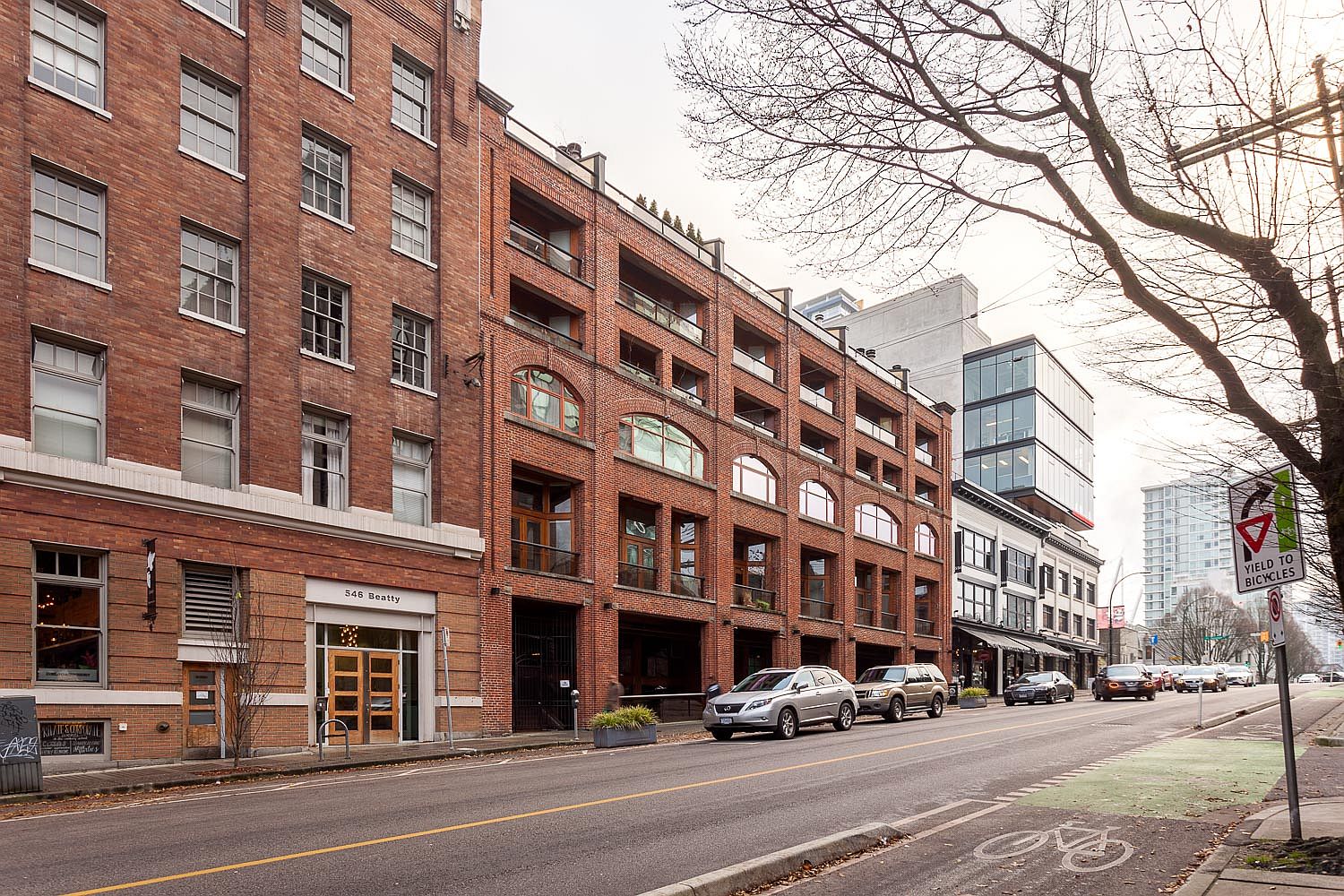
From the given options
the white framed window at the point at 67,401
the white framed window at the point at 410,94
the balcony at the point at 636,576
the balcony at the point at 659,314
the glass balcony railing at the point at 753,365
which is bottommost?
the balcony at the point at 636,576

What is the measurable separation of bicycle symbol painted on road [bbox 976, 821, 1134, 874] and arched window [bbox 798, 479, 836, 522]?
32.9 m

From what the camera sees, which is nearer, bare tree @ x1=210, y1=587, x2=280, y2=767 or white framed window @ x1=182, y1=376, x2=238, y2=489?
bare tree @ x1=210, y1=587, x2=280, y2=767

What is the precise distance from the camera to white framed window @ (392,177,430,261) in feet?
85.8

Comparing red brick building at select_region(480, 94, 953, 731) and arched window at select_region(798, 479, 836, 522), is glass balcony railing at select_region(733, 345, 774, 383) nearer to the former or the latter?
red brick building at select_region(480, 94, 953, 731)

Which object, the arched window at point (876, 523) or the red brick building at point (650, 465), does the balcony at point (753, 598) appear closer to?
the red brick building at point (650, 465)

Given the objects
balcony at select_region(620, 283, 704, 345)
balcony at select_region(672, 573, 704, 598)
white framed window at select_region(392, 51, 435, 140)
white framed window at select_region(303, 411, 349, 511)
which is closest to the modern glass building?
balcony at select_region(620, 283, 704, 345)

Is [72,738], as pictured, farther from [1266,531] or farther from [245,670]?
[1266,531]

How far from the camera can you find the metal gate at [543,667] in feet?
94.0

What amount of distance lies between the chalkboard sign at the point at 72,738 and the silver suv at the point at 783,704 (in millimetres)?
12094

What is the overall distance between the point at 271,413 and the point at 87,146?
5.79m

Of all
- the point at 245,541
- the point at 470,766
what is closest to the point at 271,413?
the point at 245,541

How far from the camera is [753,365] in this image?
41.6m

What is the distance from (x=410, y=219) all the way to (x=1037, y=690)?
31797 millimetres

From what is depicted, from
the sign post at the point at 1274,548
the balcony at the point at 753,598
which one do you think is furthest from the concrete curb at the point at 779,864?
the balcony at the point at 753,598
